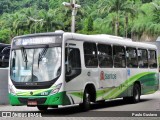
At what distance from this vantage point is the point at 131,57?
19.2 metres

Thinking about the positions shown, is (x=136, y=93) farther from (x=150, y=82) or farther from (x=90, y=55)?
(x=90, y=55)

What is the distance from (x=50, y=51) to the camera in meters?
14.2

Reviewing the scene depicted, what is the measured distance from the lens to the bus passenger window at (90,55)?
15.5 meters

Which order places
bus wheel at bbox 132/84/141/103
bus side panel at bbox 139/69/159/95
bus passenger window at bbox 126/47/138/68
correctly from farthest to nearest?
bus side panel at bbox 139/69/159/95
bus wheel at bbox 132/84/141/103
bus passenger window at bbox 126/47/138/68

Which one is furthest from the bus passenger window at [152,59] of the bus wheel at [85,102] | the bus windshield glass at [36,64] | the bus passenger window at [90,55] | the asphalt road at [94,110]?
the bus windshield glass at [36,64]

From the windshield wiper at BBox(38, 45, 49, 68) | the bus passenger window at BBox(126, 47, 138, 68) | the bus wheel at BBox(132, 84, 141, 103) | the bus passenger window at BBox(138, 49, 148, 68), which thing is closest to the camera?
the windshield wiper at BBox(38, 45, 49, 68)

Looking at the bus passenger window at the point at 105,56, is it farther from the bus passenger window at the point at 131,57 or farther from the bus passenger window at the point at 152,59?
the bus passenger window at the point at 152,59

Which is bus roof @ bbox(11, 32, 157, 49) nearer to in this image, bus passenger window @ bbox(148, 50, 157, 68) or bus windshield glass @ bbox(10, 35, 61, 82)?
bus passenger window @ bbox(148, 50, 157, 68)

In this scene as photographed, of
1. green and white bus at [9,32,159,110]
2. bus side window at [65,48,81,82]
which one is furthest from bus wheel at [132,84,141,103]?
bus side window at [65,48,81,82]

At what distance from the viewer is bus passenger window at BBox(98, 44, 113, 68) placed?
16.5 m

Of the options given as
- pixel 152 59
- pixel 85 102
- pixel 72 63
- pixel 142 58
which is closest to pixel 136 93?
pixel 142 58

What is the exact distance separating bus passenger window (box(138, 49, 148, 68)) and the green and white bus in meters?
2.84

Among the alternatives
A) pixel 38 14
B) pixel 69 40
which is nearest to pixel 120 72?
pixel 69 40

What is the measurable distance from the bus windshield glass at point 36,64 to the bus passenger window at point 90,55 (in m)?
1.60
